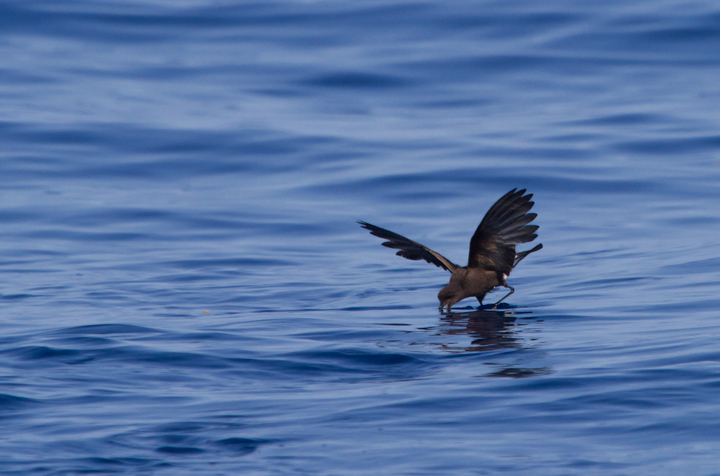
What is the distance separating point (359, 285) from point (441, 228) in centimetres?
317

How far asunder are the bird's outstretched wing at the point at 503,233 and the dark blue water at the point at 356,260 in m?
0.51

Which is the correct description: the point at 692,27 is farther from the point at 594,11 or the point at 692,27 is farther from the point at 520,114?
the point at 520,114

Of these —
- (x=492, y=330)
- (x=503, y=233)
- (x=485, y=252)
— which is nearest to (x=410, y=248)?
(x=485, y=252)

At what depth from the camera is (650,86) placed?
2080 cm

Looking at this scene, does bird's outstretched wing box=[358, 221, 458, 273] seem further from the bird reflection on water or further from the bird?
the bird reflection on water

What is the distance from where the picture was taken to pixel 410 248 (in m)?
8.84

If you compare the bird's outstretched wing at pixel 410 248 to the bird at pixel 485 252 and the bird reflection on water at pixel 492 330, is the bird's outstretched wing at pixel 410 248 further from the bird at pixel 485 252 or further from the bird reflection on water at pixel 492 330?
the bird reflection on water at pixel 492 330

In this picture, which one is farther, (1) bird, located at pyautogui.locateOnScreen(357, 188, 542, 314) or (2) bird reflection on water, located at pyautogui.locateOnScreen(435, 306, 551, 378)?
(1) bird, located at pyautogui.locateOnScreen(357, 188, 542, 314)

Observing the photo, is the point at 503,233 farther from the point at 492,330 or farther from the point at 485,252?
the point at 492,330

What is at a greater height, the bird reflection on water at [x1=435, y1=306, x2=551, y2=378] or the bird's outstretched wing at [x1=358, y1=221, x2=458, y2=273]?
the bird's outstretched wing at [x1=358, y1=221, x2=458, y2=273]

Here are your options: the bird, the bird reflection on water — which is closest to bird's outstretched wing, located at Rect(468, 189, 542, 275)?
the bird

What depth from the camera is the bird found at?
8.16 metres

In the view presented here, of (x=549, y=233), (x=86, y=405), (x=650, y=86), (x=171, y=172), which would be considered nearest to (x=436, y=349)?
(x=86, y=405)

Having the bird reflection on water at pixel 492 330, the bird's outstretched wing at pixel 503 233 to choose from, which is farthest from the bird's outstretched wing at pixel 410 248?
the bird reflection on water at pixel 492 330
